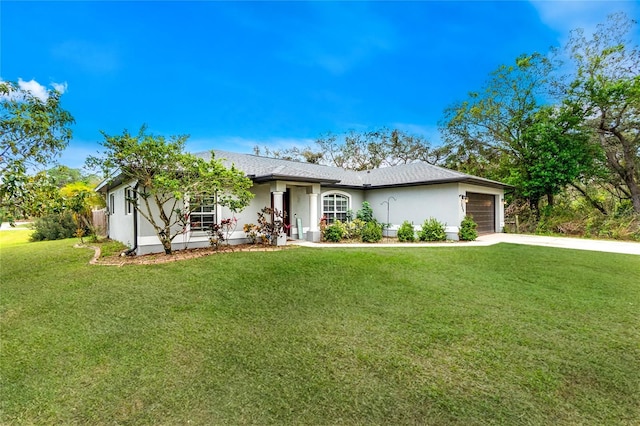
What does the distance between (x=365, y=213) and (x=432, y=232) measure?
12.1ft

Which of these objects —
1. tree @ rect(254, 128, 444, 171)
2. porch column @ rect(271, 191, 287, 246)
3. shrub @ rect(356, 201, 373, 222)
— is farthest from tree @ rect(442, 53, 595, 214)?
porch column @ rect(271, 191, 287, 246)

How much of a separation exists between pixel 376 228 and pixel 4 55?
522 inches

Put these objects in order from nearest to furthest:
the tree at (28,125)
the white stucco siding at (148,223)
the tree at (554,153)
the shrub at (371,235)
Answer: the tree at (28,125), the white stucco siding at (148,223), the shrub at (371,235), the tree at (554,153)

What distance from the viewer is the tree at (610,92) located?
1587 cm

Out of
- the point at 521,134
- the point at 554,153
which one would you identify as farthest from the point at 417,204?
the point at 521,134

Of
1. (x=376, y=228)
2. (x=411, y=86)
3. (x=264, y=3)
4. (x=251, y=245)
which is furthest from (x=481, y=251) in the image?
(x=411, y=86)

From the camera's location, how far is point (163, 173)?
8.32 metres

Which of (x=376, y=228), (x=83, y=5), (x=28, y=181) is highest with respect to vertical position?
(x=83, y=5)

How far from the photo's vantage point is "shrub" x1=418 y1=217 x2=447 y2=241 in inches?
507

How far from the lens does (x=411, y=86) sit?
59.0ft

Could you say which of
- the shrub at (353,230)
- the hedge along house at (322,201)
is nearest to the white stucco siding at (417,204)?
the hedge along house at (322,201)

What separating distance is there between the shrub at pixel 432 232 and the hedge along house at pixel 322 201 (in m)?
0.85

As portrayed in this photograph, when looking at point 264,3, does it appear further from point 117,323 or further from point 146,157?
point 117,323

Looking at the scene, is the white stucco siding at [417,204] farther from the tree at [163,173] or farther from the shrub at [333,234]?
the tree at [163,173]
